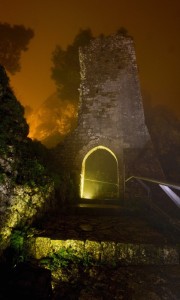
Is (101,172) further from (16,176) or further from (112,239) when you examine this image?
(112,239)

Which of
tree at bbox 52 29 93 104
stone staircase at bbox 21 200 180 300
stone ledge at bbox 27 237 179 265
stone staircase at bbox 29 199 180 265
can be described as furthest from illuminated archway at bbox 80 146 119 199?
stone ledge at bbox 27 237 179 265

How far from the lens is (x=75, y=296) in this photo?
305 cm

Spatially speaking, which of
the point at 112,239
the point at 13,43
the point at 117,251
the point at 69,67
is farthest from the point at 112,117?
the point at 13,43

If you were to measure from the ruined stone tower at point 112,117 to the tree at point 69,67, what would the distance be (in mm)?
7324

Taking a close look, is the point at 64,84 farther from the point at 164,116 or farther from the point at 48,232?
the point at 48,232

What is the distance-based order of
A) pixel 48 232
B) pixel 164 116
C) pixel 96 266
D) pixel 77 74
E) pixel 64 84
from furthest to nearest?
pixel 64 84 < pixel 77 74 < pixel 164 116 < pixel 48 232 < pixel 96 266

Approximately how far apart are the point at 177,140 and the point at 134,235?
10.1m

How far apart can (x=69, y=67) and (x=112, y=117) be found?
10359mm

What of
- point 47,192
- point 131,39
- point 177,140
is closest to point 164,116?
point 177,140

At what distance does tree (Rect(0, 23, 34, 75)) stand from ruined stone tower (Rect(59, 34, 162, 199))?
9014 millimetres

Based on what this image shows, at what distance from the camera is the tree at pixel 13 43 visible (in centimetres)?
1719

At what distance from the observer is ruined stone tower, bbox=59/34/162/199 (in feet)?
29.9

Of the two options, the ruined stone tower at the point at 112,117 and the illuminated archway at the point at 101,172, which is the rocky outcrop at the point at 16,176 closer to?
the ruined stone tower at the point at 112,117

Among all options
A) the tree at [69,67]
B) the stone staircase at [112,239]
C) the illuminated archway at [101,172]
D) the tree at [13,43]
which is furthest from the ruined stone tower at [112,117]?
the tree at [13,43]
